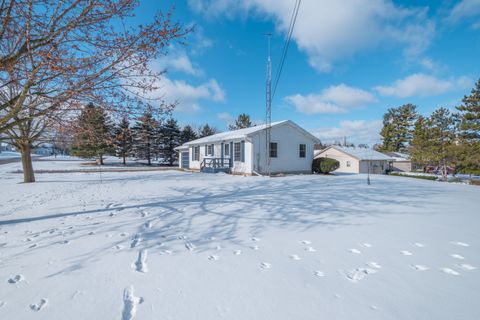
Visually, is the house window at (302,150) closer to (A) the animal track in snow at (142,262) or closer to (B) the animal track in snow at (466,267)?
(B) the animal track in snow at (466,267)

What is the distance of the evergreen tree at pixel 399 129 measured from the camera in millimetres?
38594

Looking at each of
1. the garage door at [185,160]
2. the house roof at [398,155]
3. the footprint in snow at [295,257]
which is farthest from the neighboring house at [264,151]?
the house roof at [398,155]

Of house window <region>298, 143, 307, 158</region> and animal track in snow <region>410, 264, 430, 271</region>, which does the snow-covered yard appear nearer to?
animal track in snow <region>410, 264, 430, 271</region>

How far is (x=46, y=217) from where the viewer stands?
4941mm

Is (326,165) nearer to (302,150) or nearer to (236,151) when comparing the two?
(302,150)

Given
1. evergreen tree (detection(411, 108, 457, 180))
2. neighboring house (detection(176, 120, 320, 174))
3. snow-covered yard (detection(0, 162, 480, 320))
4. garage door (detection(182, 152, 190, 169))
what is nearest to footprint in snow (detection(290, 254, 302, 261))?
snow-covered yard (detection(0, 162, 480, 320))

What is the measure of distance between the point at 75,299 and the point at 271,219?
3471mm

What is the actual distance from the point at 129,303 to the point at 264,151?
13.5 metres

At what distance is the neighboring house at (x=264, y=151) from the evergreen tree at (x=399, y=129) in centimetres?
3115

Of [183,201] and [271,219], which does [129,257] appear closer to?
[271,219]

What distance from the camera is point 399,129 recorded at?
39750mm

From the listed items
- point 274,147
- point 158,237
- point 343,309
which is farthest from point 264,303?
point 274,147

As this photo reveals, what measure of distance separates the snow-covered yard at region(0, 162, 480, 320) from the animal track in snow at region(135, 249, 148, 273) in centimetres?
3

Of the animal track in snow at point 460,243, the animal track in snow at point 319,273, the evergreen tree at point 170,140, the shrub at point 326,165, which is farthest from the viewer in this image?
the evergreen tree at point 170,140
